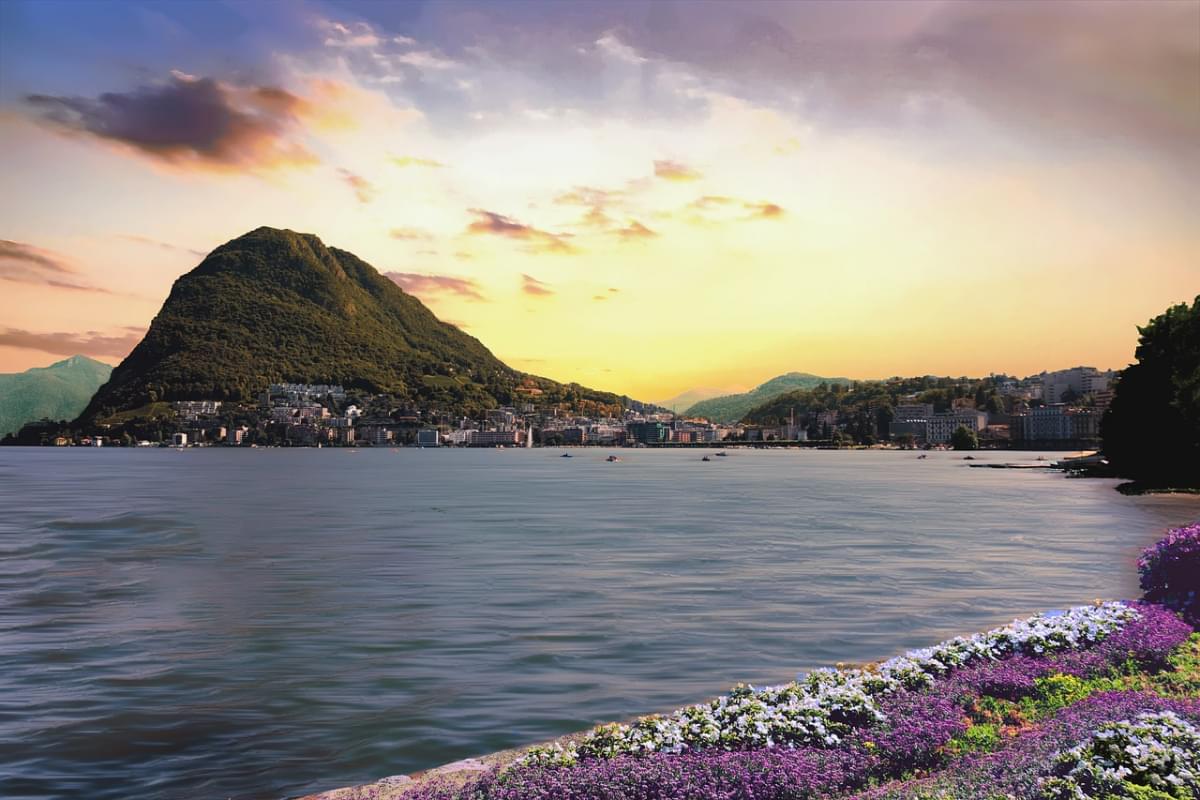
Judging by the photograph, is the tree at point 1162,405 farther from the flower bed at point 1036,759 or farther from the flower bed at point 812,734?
the flower bed at point 1036,759

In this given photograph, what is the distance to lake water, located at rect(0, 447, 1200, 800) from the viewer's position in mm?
12992

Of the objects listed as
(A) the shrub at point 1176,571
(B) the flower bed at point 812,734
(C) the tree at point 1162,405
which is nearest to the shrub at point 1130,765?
(B) the flower bed at point 812,734

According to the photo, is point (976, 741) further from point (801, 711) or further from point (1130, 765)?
point (1130, 765)

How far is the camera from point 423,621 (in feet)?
72.0

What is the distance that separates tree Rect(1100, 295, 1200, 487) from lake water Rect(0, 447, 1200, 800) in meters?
15.9

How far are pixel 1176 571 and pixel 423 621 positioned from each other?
1623 centimetres

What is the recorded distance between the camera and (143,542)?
42594 millimetres

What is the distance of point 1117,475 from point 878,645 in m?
97.7

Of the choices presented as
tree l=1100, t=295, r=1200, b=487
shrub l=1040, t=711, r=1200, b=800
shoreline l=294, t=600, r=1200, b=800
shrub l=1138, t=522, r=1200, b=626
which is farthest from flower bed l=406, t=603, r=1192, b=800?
tree l=1100, t=295, r=1200, b=487

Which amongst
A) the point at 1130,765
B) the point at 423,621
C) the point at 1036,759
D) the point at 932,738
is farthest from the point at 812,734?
the point at 423,621

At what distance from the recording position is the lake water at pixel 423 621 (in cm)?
1299

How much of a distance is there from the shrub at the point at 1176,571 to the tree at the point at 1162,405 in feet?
143

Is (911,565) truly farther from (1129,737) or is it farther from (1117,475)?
(1117,475)

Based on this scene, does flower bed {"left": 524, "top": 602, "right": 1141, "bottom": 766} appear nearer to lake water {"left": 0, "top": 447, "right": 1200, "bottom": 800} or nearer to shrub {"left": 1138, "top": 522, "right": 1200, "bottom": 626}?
lake water {"left": 0, "top": 447, "right": 1200, "bottom": 800}
